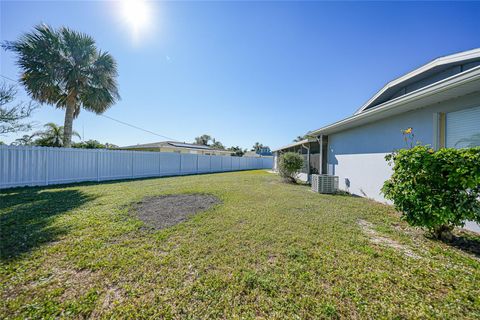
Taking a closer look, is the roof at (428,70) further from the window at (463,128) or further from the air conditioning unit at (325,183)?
the air conditioning unit at (325,183)

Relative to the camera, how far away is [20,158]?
702 cm

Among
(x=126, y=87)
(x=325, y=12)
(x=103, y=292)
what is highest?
(x=325, y=12)

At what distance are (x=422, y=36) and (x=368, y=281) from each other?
878 cm

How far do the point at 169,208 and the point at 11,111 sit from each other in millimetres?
7936

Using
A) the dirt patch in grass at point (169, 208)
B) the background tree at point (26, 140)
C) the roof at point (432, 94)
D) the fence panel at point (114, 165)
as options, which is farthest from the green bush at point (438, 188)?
the background tree at point (26, 140)

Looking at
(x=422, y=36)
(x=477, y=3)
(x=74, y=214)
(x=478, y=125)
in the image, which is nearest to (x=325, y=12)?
(x=422, y=36)

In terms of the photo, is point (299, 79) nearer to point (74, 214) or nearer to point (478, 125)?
point (478, 125)

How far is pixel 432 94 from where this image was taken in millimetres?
3908

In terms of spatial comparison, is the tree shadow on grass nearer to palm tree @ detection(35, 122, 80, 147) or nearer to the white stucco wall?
the white stucco wall

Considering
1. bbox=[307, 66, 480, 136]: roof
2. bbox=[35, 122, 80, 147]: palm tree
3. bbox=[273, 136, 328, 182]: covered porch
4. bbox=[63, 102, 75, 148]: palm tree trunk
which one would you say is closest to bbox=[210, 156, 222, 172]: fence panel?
bbox=[273, 136, 328, 182]: covered porch

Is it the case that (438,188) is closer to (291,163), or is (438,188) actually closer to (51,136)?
(291,163)

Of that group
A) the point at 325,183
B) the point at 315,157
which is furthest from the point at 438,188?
the point at 315,157

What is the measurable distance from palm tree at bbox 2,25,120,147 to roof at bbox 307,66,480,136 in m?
13.6

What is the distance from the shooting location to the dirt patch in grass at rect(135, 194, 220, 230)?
4070 millimetres
